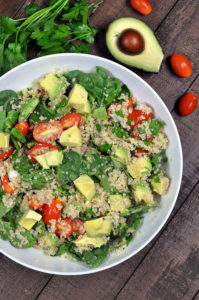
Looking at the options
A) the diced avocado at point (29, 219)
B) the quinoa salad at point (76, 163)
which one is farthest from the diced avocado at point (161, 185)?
the diced avocado at point (29, 219)

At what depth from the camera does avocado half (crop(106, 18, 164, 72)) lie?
212cm

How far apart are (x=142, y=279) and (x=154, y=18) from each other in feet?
5.71

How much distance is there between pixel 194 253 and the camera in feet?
7.76

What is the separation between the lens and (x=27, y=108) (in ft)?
6.40

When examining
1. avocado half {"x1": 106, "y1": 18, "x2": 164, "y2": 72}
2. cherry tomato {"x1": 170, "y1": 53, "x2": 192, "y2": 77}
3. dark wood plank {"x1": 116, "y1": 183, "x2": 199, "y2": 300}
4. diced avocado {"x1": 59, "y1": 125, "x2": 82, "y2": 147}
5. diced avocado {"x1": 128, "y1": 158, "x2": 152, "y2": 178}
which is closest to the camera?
diced avocado {"x1": 59, "y1": 125, "x2": 82, "y2": 147}

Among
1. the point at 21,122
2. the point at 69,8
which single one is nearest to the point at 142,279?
the point at 21,122

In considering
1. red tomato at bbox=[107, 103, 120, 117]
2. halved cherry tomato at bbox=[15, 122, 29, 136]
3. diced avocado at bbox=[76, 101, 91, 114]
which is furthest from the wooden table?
halved cherry tomato at bbox=[15, 122, 29, 136]

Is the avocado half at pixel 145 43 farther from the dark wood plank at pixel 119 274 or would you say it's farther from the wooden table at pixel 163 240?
the dark wood plank at pixel 119 274

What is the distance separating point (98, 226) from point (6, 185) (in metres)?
0.57

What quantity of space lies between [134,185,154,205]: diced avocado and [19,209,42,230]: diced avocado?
559 mm

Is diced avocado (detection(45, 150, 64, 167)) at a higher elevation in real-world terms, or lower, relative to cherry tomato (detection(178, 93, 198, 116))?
lower

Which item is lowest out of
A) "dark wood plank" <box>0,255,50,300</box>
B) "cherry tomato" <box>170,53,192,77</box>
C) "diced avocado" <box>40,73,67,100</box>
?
"dark wood plank" <box>0,255,50,300</box>

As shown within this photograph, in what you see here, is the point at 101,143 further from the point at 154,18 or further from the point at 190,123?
the point at 154,18

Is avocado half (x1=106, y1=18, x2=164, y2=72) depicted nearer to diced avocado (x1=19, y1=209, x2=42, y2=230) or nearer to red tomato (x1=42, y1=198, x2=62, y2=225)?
red tomato (x1=42, y1=198, x2=62, y2=225)
